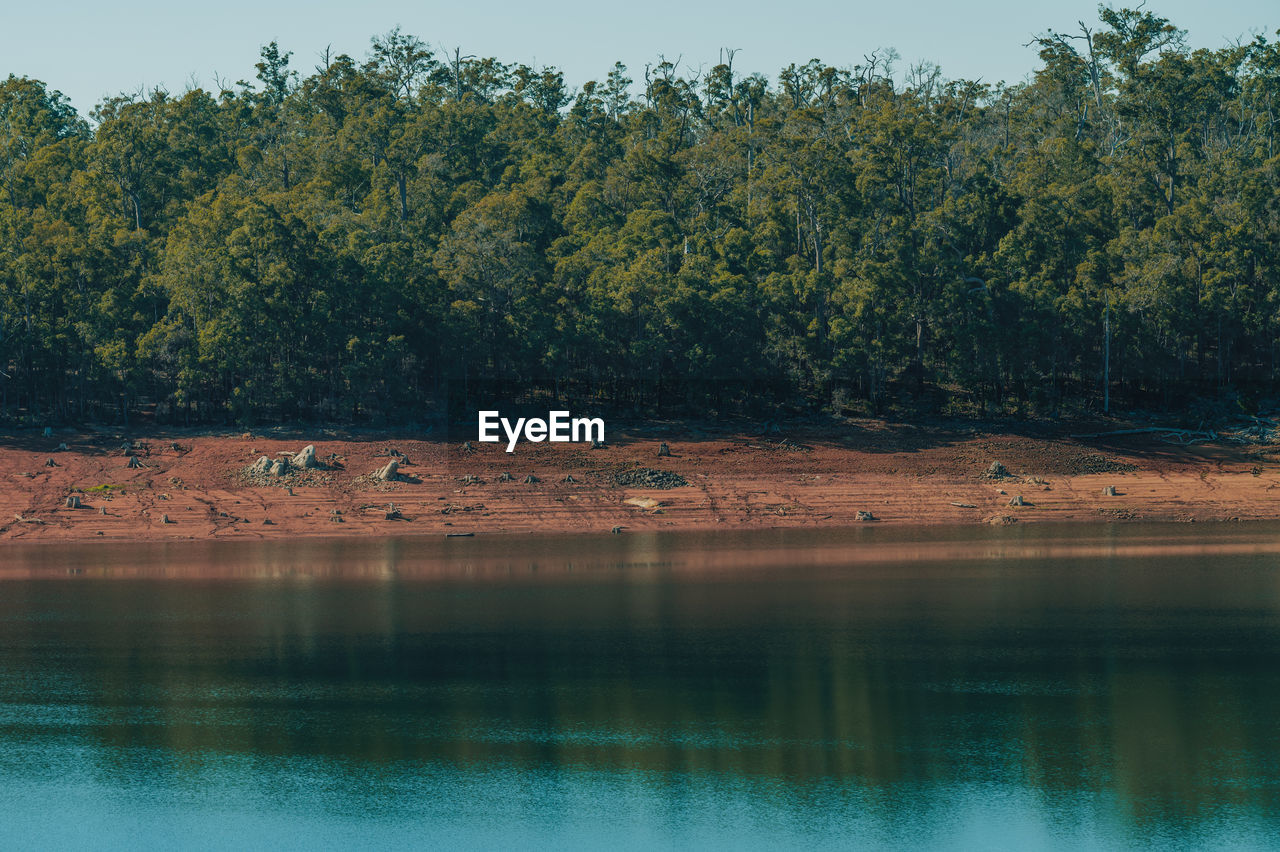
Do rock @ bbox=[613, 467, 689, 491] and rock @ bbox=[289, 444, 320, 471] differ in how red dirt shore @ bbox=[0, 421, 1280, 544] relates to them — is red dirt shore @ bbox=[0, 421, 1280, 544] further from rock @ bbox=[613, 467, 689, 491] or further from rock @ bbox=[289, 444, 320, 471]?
rock @ bbox=[289, 444, 320, 471]

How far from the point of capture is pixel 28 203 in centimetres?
8588

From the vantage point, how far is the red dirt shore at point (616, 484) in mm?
59531

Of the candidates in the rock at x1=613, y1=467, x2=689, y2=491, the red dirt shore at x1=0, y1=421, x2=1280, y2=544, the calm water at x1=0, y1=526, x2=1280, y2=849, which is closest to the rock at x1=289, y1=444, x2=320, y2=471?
the red dirt shore at x1=0, y1=421, x2=1280, y2=544

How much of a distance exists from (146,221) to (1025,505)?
215ft

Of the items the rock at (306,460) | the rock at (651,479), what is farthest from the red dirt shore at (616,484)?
the rock at (306,460)

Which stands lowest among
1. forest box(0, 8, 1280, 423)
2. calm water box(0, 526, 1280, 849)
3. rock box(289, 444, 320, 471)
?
calm water box(0, 526, 1280, 849)

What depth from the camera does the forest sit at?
234 ft

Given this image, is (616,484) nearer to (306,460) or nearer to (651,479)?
(651,479)


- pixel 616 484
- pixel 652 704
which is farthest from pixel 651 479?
pixel 652 704

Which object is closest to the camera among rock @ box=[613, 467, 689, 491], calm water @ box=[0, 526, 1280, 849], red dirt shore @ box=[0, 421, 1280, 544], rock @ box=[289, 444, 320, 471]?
calm water @ box=[0, 526, 1280, 849]

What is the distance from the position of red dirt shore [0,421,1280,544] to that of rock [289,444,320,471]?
3.60ft

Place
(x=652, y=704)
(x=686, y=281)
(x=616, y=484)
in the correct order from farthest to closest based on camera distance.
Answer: (x=686, y=281), (x=616, y=484), (x=652, y=704)

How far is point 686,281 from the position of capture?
74.9m

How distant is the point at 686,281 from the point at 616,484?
16.6 m
